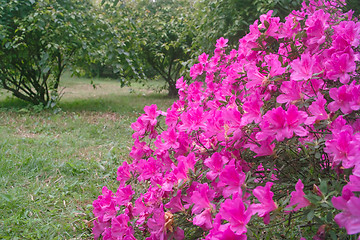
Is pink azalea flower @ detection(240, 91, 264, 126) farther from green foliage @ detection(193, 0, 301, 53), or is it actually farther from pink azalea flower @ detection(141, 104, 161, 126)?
green foliage @ detection(193, 0, 301, 53)

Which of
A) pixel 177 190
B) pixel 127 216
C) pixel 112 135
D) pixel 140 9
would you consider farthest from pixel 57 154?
pixel 140 9

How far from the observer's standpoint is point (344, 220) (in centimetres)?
58

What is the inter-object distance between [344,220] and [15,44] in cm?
581

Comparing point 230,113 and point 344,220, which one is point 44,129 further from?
point 344,220

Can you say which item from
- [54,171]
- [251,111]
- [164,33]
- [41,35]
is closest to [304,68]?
[251,111]

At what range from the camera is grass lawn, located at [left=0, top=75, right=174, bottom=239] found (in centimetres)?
181

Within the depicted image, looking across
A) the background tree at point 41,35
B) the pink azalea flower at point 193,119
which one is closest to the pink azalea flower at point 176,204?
the pink azalea flower at point 193,119

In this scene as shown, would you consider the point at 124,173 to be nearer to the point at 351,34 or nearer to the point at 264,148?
the point at 264,148

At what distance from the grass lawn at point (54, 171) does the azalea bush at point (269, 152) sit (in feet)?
2.39

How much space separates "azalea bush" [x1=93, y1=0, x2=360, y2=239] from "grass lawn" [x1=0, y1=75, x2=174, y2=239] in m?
0.73

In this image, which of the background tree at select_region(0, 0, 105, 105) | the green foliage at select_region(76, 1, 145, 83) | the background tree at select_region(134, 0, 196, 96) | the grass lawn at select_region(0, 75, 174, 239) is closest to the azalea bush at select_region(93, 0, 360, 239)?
the grass lawn at select_region(0, 75, 174, 239)

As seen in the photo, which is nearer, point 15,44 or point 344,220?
point 344,220

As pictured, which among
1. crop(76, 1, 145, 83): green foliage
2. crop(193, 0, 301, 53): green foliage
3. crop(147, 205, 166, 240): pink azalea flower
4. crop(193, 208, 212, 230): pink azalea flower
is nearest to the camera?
crop(193, 208, 212, 230): pink azalea flower

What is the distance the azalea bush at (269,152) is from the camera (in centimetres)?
72
